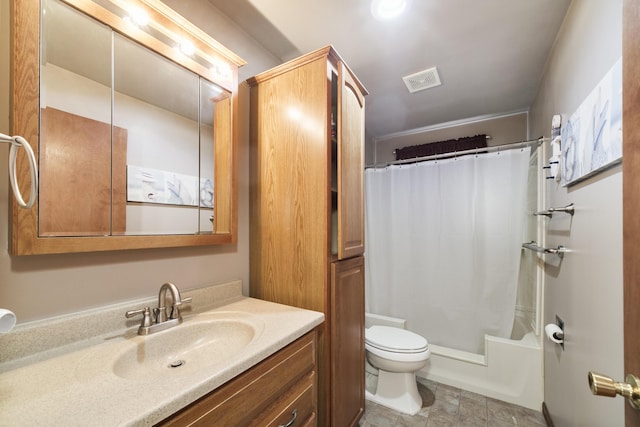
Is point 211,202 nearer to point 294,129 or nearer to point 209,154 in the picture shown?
point 209,154

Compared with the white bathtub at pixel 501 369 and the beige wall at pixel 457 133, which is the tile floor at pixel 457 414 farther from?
the beige wall at pixel 457 133

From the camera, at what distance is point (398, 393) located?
1.84 m

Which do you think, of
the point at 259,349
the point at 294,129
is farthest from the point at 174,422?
the point at 294,129

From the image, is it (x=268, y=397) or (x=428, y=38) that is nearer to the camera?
(x=268, y=397)

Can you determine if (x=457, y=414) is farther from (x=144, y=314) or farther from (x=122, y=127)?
(x=122, y=127)

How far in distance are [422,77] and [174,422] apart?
2.32m

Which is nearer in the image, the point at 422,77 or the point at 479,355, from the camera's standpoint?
the point at 422,77

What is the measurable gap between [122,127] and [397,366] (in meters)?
2.04

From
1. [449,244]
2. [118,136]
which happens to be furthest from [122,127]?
[449,244]

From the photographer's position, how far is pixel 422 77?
194 cm

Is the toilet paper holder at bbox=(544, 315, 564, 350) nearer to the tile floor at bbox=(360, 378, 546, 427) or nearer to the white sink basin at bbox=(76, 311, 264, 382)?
the tile floor at bbox=(360, 378, 546, 427)

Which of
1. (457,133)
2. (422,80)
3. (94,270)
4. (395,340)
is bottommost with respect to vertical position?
(395,340)

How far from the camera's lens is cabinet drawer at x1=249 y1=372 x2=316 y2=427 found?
2.83 ft

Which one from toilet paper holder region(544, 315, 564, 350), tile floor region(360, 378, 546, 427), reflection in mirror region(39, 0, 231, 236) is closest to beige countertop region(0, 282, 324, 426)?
reflection in mirror region(39, 0, 231, 236)
